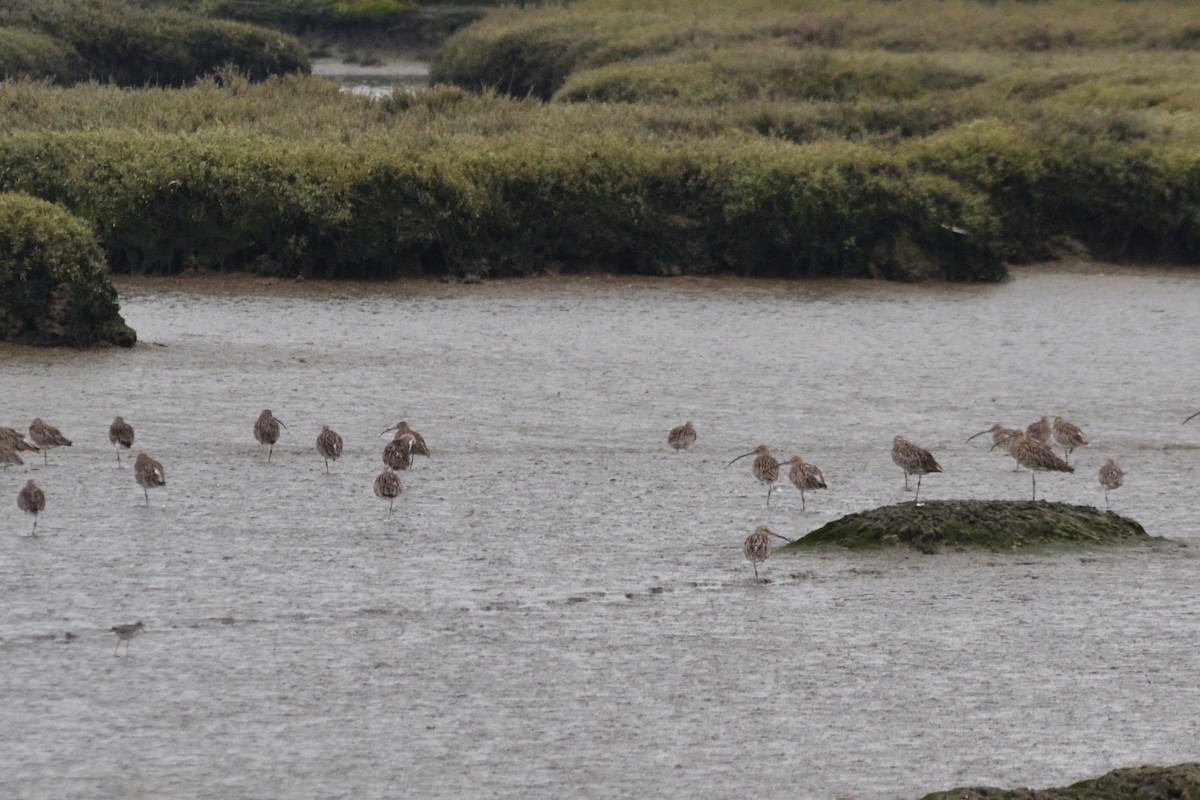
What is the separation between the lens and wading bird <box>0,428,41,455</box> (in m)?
15.0

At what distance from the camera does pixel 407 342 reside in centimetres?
2108

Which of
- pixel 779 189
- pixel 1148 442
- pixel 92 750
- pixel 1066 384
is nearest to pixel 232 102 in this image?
pixel 779 189

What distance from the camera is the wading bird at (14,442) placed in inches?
589

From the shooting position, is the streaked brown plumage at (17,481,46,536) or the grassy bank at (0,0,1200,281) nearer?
the streaked brown plumage at (17,481,46,536)

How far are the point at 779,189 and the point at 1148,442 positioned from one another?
8.93 m

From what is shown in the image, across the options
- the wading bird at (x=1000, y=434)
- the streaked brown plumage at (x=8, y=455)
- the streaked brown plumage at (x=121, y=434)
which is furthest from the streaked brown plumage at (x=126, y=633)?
the wading bird at (x=1000, y=434)

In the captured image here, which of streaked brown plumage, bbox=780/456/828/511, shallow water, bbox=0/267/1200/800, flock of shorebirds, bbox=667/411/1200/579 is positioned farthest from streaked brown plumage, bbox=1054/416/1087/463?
streaked brown plumage, bbox=780/456/828/511

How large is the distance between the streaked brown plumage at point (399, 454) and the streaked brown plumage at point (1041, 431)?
5331mm

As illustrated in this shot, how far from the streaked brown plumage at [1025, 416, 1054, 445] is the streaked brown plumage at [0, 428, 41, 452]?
8.25 metres

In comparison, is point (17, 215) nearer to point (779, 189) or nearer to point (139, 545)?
point (139, 545)

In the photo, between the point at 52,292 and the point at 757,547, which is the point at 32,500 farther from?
the point at 52,292

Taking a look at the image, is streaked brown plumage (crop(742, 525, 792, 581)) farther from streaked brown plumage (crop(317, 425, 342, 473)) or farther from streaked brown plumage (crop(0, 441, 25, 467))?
streaked brown plumage (crop(0, 441, 25, 467))

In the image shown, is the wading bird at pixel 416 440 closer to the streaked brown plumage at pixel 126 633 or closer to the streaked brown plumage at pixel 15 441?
the streaked brown plumage at pixel 15 441

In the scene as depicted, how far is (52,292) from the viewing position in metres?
19.8
